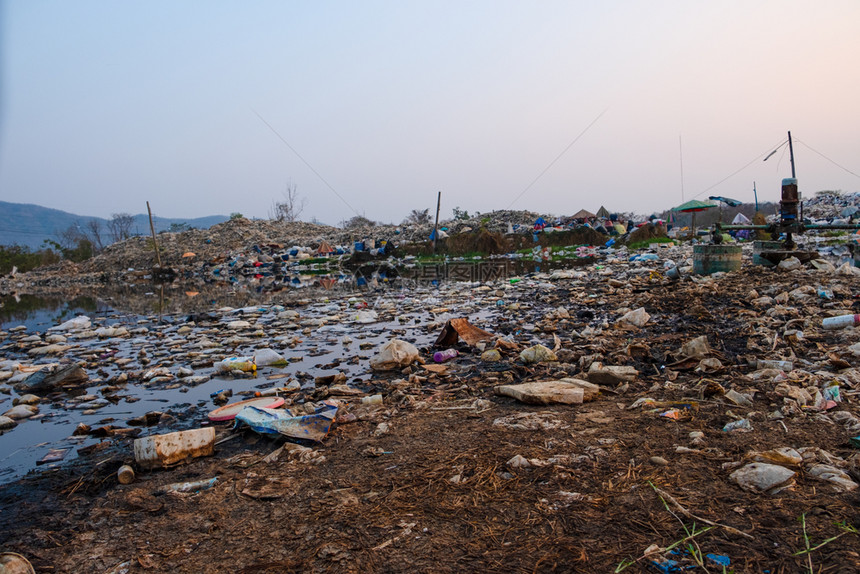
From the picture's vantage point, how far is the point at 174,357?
16.0 feet

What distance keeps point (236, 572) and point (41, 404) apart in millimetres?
3149

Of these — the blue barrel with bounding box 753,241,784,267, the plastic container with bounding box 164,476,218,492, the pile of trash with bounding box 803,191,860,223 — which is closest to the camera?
the plastic container with bounding box 164,476,218,492

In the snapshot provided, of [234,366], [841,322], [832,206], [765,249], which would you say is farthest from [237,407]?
[832,206]

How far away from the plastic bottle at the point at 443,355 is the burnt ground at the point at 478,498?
1.01 m

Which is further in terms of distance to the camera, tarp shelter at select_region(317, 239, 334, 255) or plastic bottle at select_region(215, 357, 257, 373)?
tarp shelter at select_region(317, 239, 334, 255)

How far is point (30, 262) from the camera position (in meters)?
27.2

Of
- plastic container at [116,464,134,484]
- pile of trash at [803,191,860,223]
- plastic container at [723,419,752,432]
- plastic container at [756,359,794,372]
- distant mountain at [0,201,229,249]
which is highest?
distant mountain at [0,201,229,249]

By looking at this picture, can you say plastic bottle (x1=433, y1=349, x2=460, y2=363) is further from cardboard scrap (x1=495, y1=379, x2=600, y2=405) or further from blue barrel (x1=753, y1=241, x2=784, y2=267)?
blue barrel (x1=753, y1=241, x2=784, y2=267)

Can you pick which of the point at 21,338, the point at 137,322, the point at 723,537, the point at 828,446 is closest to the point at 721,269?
the point at 828,446

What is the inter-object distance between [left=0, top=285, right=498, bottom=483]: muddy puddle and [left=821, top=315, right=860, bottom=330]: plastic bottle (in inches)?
133

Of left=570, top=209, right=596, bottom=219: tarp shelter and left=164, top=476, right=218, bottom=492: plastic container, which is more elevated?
left=570, top=209, right=596, bottom=219: tarp shelter

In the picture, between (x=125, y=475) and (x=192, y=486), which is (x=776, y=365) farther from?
(x=125, y=475)

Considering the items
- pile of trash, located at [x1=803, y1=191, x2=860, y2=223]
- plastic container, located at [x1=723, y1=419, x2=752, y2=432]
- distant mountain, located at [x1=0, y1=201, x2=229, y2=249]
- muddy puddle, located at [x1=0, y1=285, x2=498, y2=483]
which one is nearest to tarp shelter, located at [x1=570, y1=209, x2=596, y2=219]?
pile of trash, located at [x1=803, y1=191, x2=860, y2=223]

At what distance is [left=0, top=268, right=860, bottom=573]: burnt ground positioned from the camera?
58.3 inches
